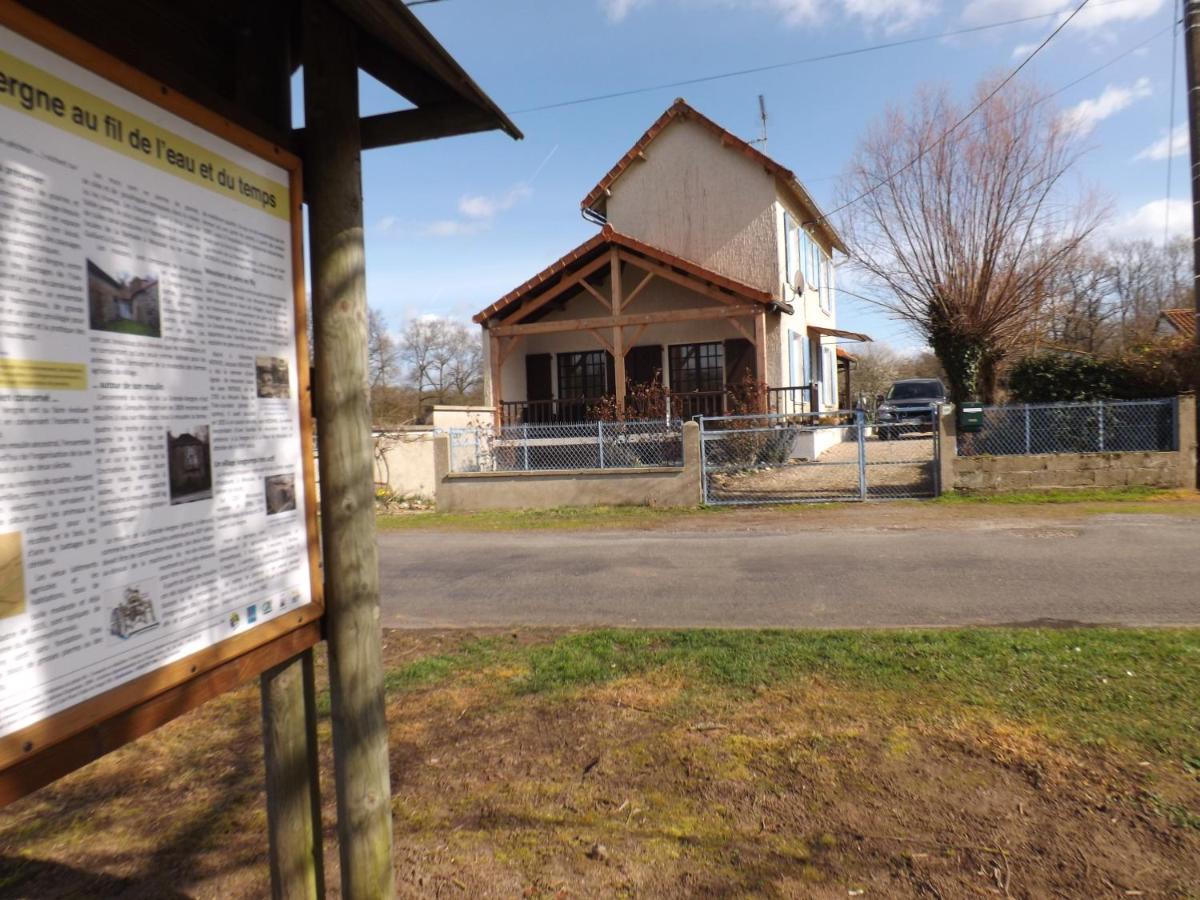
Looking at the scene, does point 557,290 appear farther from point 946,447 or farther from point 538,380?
point 946,447

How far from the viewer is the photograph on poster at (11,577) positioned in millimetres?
1475

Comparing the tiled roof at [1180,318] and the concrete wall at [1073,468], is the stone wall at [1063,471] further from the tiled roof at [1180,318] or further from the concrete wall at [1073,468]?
the tiled roof at [1180,318]

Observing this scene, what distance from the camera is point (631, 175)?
21.4 m

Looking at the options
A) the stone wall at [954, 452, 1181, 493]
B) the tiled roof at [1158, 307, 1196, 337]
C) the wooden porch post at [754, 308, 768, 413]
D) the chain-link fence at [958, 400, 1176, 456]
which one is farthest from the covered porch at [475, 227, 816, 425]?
the tiled roof at [1158, 307, 1196, 337]

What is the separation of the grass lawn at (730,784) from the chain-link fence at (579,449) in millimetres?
9549

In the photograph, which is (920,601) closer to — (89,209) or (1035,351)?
(89,209)

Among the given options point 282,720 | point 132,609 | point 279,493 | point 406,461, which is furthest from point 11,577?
point 406,461

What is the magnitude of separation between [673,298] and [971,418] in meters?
8.01

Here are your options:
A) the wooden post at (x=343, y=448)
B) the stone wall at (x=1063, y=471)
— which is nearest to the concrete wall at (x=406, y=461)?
the stone wall at (x=1063, y=471)

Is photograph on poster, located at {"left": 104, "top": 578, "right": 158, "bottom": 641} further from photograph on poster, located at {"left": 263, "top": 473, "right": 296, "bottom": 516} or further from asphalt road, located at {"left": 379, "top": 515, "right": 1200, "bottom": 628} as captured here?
asphalt road, located at {"left": 379, "top": 515, "right": 1200, "bottom": 628}

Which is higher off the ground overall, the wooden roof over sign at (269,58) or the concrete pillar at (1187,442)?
the wooden roof over sign at (269,58)

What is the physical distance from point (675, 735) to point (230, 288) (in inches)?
117

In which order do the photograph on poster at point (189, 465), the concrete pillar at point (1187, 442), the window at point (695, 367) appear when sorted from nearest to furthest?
the photograph on poster at point (189, 465), the concrete pillar at point (1187, 442), the window at point (695, 367)

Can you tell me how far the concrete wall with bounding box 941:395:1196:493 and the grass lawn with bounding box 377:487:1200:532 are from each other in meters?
0.18
